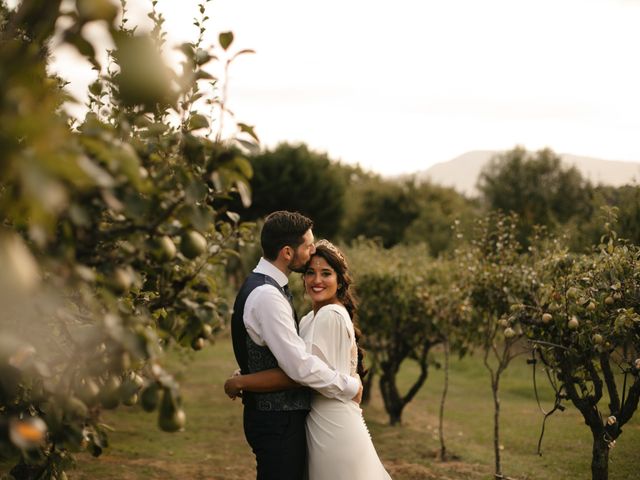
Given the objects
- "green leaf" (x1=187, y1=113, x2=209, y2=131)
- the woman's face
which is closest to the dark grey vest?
the woman's face

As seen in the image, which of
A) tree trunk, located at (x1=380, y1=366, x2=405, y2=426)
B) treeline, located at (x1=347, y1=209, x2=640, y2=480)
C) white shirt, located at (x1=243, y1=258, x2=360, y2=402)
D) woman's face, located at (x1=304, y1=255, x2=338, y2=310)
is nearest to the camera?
white shirt, located at (x1=243, y1=258, x2=360, y2=402)

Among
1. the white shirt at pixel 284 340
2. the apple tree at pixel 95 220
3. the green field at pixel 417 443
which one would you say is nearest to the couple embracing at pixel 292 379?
the white shirt at pixel 284 340

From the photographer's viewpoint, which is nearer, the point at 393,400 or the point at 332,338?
the point at 332,338

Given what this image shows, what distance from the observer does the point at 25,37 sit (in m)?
3.45

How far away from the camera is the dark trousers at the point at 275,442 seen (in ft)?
13.7

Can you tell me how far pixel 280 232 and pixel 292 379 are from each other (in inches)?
37.0

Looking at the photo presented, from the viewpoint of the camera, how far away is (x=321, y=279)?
470 cm

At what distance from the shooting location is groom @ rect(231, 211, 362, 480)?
392cm

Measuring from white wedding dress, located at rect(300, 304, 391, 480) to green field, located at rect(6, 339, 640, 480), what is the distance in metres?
3.15

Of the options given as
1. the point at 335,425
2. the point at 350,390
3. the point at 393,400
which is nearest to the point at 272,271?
the point at 350,390

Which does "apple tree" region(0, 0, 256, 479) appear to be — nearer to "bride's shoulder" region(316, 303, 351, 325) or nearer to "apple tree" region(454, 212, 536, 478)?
"bride's shoulder" region(316, 303, 351, 325)

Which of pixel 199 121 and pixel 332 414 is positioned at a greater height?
pixel 199 121

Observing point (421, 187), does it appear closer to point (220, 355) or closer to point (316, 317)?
point (220, 355)

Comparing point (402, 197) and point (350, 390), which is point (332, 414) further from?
point (402, 197)
